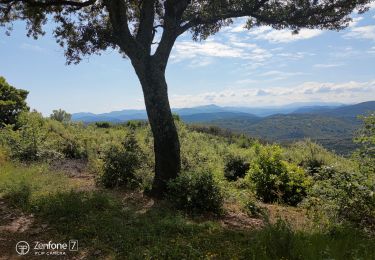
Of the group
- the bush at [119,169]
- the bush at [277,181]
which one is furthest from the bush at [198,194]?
the bush at [277,181]

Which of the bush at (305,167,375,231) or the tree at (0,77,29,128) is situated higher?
the tree at (0,77,29,128)

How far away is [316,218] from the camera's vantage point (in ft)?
23.6

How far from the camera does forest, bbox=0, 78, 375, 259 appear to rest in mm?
5703

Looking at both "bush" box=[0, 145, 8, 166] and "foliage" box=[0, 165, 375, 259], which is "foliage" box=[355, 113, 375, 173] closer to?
"foliage" box=[0, 165, 375, 259]

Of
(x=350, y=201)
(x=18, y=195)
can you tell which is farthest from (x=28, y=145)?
(x=350, y=201)

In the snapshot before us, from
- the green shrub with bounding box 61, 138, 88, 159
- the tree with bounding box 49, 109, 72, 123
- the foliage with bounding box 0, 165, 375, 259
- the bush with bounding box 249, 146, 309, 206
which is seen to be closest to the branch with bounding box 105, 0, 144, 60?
the foliage with bounding box 0, 165, 375, 259

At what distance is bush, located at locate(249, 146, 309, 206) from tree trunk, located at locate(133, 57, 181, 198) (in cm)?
294

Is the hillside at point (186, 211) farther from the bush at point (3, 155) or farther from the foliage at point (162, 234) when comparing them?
the bush at point (3, 155)

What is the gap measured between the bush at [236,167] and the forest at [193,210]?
3.09 metres

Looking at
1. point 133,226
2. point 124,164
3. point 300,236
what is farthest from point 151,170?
point 300,236

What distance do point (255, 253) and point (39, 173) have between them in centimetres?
802

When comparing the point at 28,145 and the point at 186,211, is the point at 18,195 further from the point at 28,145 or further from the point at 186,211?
the point at 28,145

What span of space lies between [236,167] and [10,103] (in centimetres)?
1497

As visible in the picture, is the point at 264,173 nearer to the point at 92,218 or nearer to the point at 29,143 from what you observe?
the point at 92,218
